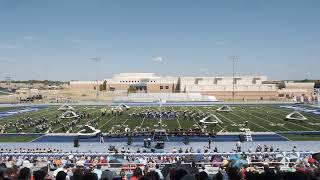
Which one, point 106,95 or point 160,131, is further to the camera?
point 106,95

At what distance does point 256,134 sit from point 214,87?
5120cm

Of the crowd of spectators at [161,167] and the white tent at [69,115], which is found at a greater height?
the crowd of spectators at [161,167]

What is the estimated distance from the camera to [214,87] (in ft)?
264

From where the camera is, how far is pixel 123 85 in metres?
102

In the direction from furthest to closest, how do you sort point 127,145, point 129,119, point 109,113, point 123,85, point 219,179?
point 123,85 < point 109,113 < point 129,119 < point 127,145 < point 219,179

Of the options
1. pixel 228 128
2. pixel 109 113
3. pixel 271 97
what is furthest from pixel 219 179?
pixel 271 97

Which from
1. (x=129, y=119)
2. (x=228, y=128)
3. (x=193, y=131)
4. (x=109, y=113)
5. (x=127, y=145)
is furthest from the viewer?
(x=109, y=113)

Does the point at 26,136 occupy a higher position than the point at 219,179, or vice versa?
the point at 219,179

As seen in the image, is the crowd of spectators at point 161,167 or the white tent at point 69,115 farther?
the white tent at point 69,115

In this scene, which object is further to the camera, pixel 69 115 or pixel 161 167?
pixel 69 115

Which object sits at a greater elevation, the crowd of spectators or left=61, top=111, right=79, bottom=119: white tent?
the crowd of spectators

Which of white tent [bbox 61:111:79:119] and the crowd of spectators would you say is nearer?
the crowd of spectators

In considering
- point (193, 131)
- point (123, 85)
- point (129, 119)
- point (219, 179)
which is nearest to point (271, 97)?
point (123, 85)

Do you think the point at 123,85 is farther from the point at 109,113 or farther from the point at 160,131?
the point at 160,131
